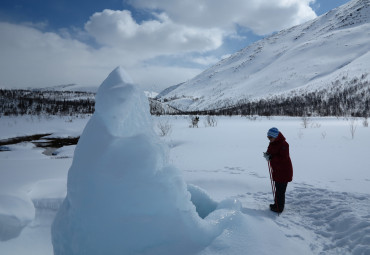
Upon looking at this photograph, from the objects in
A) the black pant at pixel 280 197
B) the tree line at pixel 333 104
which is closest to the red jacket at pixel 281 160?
the black pant at pixel 280 197

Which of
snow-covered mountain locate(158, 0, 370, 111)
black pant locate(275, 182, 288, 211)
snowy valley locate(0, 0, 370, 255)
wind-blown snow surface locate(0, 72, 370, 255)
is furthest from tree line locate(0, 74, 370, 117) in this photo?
black pant locate(275, 182, 288, 211)

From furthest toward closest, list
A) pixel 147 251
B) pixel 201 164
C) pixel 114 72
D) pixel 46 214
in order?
1. pixel 201 164
2. pixel 46 214
3. pixel 114 72
4. pixel 147 251

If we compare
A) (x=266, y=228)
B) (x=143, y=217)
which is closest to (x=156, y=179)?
(x=143, y=217)

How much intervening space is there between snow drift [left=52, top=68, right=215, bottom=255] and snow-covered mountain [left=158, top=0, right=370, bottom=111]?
42.7 metres

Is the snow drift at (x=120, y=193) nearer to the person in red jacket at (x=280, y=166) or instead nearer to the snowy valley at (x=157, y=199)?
the snowy valley at (x=157, y=199)

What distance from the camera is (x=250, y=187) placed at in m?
4.25

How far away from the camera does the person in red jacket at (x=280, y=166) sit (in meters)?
3.40

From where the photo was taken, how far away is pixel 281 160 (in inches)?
136

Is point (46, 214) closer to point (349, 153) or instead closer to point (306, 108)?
point (349, 153)

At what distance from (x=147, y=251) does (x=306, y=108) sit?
109 ft

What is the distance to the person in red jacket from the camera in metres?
3.40

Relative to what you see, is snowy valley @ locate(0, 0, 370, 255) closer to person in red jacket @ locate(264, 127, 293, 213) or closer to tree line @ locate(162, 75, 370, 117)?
person in red jacket @ locate(264, 127, 293, 213)

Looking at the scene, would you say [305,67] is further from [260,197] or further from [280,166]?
[280,166]

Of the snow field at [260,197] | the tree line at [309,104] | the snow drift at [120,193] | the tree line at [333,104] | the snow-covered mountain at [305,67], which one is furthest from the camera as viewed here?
the snow-covered mountain at [305,67]
